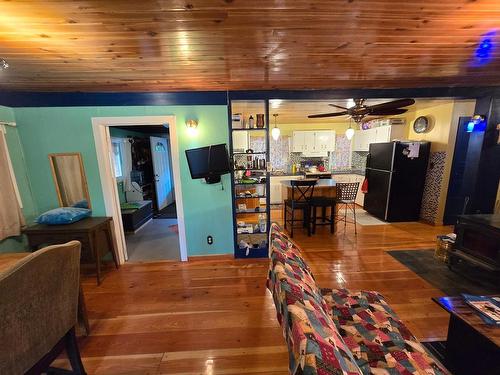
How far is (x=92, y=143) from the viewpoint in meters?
2.66

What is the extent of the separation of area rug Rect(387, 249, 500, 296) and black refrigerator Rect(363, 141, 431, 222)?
1433 millimetres

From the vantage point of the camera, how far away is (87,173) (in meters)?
2.73

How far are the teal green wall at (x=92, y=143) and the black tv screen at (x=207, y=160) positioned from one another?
0.14 metres

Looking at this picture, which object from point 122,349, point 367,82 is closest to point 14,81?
point 122,349

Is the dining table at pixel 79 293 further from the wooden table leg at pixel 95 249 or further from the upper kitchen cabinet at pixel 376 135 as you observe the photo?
the upper kitchen cabinet at pixel 376 135

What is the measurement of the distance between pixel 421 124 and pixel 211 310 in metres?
5.24

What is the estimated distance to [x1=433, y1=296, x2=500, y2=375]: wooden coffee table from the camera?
3.90ft

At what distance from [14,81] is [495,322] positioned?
445 centimetres

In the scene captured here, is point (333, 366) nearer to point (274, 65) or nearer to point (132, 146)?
point (274, 65)

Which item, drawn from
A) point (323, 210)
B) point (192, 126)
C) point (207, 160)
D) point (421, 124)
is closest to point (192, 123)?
point (192, 126)

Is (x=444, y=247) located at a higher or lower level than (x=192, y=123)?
lower

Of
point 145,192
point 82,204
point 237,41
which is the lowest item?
point 145,192

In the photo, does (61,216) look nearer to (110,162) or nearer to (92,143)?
A: (110,162)

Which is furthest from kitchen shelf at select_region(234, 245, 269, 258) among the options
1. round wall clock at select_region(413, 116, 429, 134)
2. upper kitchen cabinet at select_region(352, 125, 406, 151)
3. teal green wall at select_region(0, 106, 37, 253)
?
round wall clock at select_region(413, 116, 429, 134)
